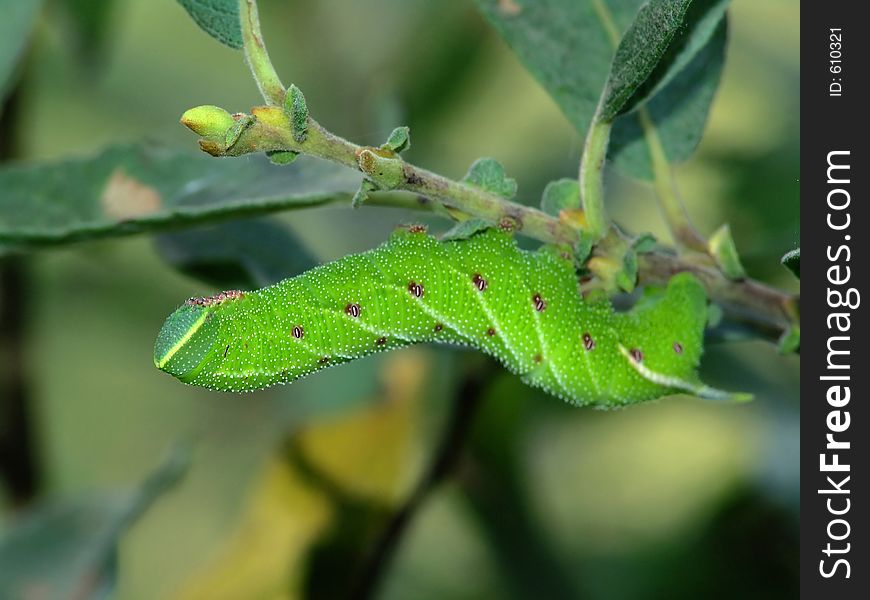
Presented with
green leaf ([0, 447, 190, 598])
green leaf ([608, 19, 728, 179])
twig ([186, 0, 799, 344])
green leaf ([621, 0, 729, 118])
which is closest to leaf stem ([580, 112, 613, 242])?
twig ([186, 0, 799, 344])

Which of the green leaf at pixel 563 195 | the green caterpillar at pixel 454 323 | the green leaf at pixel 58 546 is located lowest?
the green leaf at pixel 58 546

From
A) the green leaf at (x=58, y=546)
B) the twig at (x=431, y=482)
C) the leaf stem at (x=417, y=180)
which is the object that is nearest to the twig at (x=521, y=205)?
the leaf stem at (x=417, y=180)

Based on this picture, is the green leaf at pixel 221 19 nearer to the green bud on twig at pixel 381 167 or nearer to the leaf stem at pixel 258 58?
the leaf stem at pixel 258 58

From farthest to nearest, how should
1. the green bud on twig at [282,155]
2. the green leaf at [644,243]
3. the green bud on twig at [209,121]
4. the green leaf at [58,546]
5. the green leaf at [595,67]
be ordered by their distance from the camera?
the green leaf at [58,546] → the green leaf at [595,67] → the green leaf at [644,243] → the green bud on twig at [282,155] → the green bud on twig at [209,121]

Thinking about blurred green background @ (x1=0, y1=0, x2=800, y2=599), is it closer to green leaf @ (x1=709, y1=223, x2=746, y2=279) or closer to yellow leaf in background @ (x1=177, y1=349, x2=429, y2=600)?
yellow leaf in background @ (x1=177, y1=349, x2=429, y2=600)

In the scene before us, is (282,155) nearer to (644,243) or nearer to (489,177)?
(489,177)

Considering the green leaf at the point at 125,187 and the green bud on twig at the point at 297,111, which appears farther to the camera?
the green leaf at the point at 125,187
